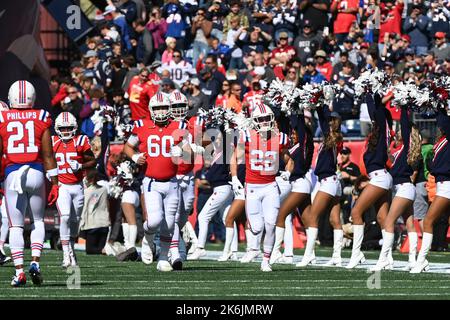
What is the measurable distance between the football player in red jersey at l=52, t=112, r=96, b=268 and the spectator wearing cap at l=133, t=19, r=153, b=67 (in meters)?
10.3

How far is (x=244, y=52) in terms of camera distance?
25984 millimetres

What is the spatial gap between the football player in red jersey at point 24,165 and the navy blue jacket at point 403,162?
4.35 m

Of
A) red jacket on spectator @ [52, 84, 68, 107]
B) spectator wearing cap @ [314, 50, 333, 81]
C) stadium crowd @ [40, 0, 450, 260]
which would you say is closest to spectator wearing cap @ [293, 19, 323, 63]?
stadium crowd @ [40, 0, 450, 260]

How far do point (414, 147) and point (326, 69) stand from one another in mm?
7931

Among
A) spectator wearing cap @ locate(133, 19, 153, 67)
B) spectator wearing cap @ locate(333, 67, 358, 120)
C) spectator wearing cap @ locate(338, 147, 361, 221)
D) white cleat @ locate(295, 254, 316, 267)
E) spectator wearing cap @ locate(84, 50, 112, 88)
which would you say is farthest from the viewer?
spectator wearing cap @ locate(133, 19, 153, 67)

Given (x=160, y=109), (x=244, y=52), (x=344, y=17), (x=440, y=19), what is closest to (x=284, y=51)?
(x=244, y=52)

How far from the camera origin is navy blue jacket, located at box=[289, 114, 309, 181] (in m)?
17.8

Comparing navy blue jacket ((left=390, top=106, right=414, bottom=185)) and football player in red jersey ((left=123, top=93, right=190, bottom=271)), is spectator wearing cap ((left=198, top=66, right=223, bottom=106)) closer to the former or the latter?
football player in red jersey ((left=123, top=93, right=190, bottom=271))

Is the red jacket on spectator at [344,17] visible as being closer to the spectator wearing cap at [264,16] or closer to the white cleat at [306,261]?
the spectator wearing cap at [264,16]

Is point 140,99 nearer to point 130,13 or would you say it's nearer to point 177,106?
point 130,13

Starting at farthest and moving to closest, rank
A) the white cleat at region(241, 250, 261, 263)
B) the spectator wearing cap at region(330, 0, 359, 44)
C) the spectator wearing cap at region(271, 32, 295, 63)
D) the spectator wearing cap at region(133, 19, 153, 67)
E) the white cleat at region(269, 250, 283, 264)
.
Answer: the spectator wearing cap at region(133, 19, 153, 67)
the spectator wearing cap at region(330, 0, 359, 44)
the spectator wearing cap at region(271, 32, 295, 63)
the white cleat at region(241, 250, 261, 263)
the white cleat at region(269, 250, 283, 264)

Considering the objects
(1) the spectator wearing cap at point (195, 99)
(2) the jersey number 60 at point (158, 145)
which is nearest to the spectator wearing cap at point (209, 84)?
(1) the spectator wearing cap at point (195, 99)

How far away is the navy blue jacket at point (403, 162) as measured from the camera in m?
16.2

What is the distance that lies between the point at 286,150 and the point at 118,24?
12.5 m
